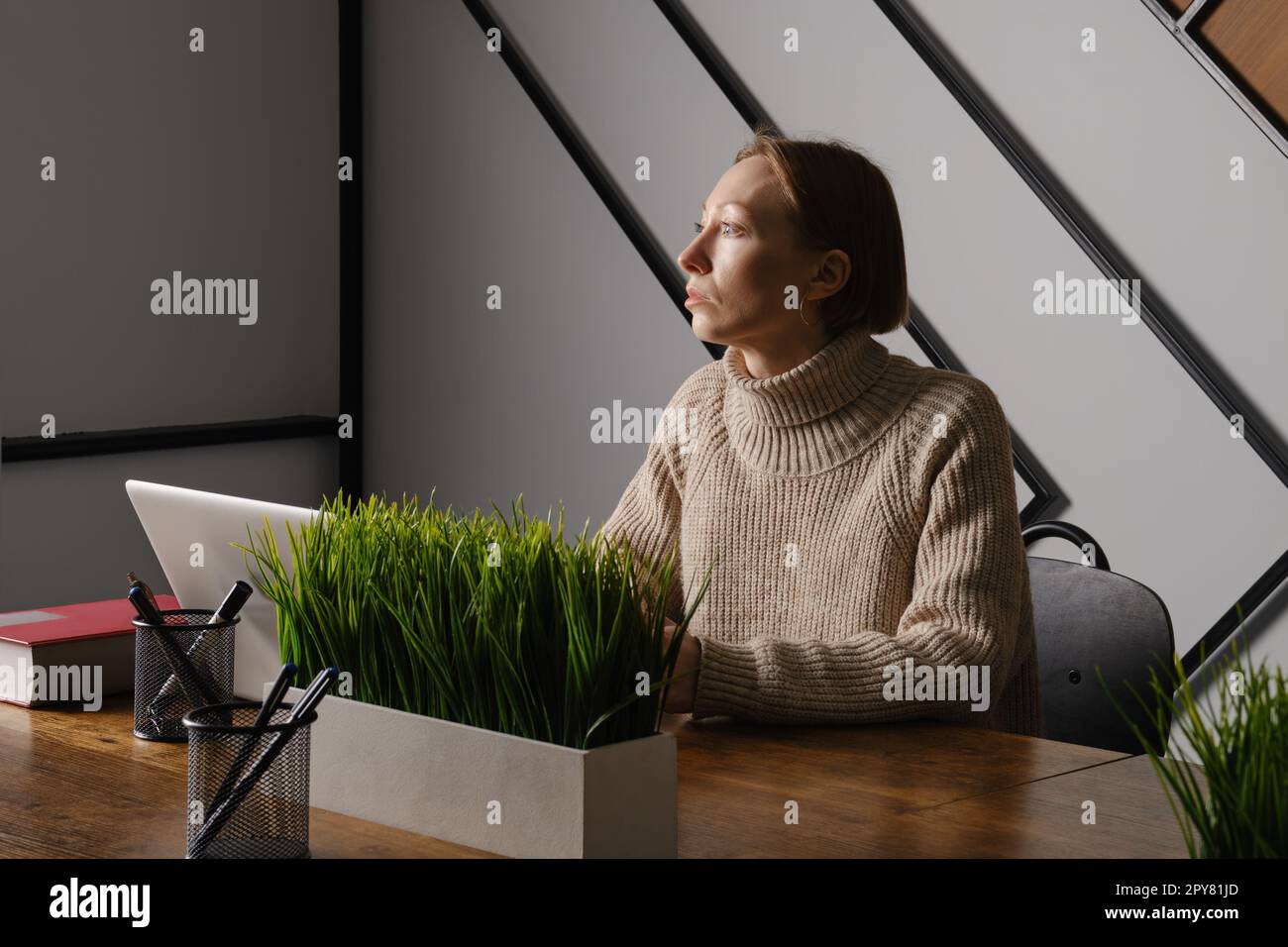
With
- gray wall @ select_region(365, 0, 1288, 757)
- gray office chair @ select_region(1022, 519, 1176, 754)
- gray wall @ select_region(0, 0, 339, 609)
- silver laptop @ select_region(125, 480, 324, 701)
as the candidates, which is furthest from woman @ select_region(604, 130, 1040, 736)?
gray wall @ select_region(0, 0, 339, 609)

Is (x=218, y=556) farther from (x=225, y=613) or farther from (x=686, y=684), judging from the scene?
(x=686, y=684)

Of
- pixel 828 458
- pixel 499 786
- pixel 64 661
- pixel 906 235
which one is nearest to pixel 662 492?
pixel 828 458

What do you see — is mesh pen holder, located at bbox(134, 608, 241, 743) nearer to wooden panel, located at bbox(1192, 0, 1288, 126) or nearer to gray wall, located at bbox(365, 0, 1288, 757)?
gray wall, located at bbox(365, 0, 1288, 757)

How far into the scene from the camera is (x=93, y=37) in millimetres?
3525

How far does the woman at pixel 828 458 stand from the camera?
1.63 metres

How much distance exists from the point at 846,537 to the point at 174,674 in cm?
80

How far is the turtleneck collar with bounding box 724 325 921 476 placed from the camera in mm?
1739

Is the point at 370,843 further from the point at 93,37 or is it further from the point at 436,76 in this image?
the point at 436,76

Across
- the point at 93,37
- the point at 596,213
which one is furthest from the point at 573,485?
the point at 93,37

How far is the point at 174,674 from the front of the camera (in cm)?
137

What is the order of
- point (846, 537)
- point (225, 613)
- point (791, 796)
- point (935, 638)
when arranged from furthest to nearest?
1. point (846, 537)
2. point (935, 638)
3. point (225, 613)
4. point (791, 796)

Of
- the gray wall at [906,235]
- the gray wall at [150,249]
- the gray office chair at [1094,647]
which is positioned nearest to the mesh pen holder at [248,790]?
the gray office chair at [1094,647]

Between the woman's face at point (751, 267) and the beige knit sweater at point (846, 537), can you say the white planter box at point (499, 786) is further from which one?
the woman's face at point (751, 267)

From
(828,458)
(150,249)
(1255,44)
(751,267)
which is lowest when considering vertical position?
(828,458)
